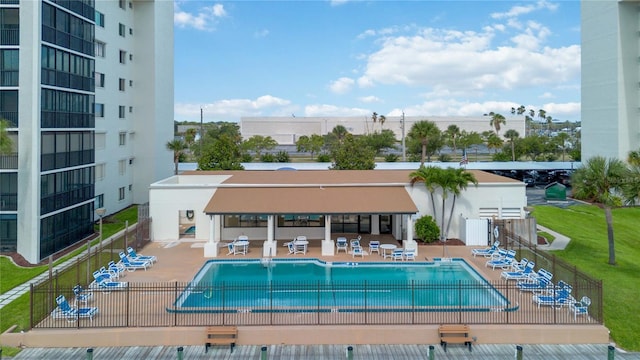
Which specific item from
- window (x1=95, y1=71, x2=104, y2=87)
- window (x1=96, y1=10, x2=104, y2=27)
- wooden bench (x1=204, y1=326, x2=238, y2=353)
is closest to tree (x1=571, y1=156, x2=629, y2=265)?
wooden bench (x1=204, y1=326, x2=238, y2=353)

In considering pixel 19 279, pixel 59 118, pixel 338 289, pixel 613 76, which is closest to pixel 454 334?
pixel 338 289

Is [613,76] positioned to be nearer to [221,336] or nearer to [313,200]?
[313,200]

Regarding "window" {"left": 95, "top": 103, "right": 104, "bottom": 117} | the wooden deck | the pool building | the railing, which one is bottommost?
the wooden deck

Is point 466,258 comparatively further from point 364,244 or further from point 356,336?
point 356,336

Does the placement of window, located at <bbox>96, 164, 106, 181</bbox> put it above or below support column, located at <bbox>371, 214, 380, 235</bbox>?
above

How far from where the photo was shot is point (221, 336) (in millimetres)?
15227

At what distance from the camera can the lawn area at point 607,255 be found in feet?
55.9

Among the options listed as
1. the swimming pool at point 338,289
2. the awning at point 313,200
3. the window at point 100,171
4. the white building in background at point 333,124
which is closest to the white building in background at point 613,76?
the awning at point 313,200

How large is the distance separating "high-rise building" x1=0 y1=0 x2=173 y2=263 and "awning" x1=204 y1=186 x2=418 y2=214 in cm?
868

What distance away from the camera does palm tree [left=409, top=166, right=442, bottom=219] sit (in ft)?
93.1

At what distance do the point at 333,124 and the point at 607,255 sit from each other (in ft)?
364

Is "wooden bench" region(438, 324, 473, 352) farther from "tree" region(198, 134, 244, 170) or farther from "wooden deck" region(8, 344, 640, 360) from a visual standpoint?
"tree" region(198, 134, 244, 170)

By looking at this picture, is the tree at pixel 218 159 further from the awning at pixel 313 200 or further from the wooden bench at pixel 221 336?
the wooden bench at pixel 221 336

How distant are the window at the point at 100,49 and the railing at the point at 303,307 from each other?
2590 centimetres
